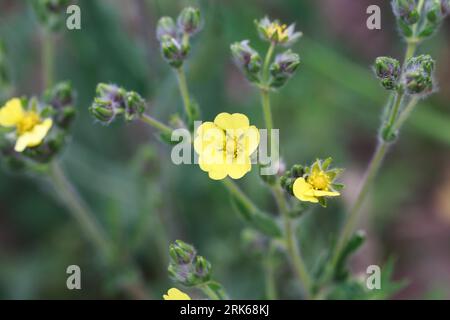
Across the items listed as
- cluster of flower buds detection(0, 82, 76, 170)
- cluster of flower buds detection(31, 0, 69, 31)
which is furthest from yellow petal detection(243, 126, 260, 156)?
cluster of flower buds detection(31, 0, 69, 31)

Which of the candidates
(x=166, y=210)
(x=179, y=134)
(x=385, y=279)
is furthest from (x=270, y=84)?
(x=166, y=210)

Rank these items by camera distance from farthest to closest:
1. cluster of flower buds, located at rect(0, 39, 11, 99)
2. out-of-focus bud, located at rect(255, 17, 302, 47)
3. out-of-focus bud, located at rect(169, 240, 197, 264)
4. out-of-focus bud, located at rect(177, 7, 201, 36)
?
cluster of flower buds, located at rect(0, 39, 11, 99) → out-of-focus bud, located at rect(177, 7, 201, 36) → out-of-focus bud, located at rect(255, 17, 302, 47) → out-of-focus bud, located at rect(169, 240, 197, 264)

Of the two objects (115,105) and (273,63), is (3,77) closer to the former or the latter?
(115,105)

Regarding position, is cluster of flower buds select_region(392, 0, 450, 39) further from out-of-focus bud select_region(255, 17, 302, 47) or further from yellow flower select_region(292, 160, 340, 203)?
yellow flower select_region(292, 160, 340, 203)

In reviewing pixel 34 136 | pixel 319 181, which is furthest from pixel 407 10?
pixel 34 136

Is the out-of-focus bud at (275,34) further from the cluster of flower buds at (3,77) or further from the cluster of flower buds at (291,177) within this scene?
the cluster of flower buds at (3,77)

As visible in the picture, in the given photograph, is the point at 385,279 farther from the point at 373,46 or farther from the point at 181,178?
the point at 373,46
